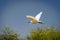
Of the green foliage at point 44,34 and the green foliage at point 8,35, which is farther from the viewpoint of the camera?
the green foliage at point 8,35

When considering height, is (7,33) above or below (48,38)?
above

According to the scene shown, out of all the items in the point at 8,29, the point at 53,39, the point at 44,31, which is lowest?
the point at 53,39

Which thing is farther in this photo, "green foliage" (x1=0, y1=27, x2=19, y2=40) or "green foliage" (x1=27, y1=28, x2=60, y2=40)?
"green foliage" (x1=0, y1=27, x2=19, y2=40)

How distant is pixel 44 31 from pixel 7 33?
9.06ft

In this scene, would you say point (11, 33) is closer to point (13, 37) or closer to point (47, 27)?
point (13, 37)

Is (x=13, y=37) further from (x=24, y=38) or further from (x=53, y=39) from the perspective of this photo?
(x=53, y=39)

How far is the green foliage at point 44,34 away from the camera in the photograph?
895 cm

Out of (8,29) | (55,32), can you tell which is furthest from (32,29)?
(8,29)

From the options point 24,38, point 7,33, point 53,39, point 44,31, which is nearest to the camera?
point 53,39

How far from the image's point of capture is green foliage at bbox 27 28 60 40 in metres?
8.95

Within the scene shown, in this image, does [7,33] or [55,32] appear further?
[7,33]

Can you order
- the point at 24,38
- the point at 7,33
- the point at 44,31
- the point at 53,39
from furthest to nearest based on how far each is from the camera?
1. the point at 7,33
2. the point at 24,38
3. the point at 44,31
4. the point at 53,39

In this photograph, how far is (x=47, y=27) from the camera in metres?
10.1

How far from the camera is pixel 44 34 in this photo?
955cm
